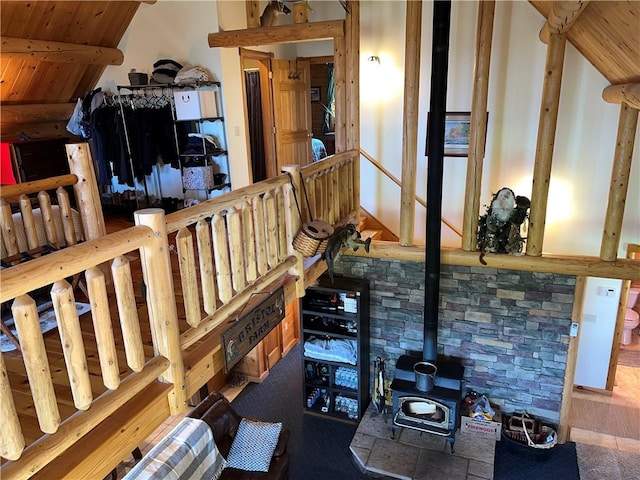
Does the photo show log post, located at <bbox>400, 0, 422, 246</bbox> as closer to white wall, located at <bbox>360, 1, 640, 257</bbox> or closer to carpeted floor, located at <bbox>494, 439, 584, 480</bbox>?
white wall, located at <bbox>360, 1, 640, 257</bbox>

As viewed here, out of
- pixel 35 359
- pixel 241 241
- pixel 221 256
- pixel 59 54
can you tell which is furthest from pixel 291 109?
pixel 35 359

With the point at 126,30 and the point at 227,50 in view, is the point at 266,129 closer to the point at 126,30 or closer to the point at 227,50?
the point at 227,50

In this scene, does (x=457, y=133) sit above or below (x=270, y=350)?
above

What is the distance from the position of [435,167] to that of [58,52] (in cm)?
420

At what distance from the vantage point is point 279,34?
4609mm

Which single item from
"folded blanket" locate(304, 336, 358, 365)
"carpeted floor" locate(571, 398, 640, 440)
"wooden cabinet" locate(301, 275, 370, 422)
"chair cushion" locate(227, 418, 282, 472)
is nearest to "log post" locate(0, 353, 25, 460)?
"chair cushion" locate(227, 418, 282, 472)

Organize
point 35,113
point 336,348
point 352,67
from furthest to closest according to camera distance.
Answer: point 35,113
point 336,348
point 352,67

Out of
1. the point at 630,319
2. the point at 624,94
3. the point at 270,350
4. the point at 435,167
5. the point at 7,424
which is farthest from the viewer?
the point at 630,319

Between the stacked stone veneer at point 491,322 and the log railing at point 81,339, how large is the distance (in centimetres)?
316

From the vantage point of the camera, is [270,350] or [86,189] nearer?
[86,189]

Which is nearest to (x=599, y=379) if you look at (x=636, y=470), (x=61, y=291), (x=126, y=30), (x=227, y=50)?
(x=636, y=470)

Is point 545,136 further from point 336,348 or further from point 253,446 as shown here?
point 253,446

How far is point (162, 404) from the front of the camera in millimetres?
2223

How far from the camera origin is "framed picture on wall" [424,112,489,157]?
515 centimetres
